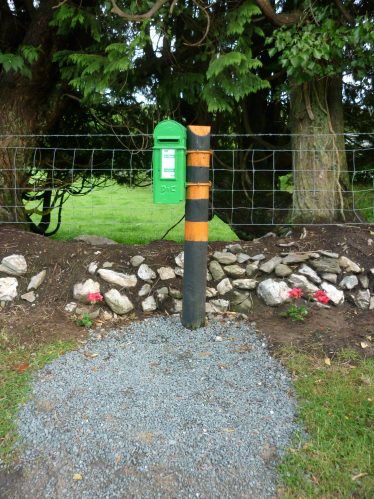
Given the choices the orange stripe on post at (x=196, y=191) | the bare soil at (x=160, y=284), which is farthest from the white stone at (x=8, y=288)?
the orange stripe on post at (x=196, y=191)

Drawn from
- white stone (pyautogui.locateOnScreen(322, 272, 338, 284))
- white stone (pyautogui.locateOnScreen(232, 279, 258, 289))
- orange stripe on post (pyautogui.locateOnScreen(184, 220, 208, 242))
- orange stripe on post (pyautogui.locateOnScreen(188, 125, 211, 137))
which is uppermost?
orange stripe on post (pyautogui.locateOnScreen(188, 125, 211, 137))

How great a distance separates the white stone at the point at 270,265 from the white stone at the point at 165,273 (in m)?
0.88

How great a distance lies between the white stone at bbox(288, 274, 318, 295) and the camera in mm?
4422

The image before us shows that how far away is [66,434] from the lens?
9.11ft

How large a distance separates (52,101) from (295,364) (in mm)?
4724

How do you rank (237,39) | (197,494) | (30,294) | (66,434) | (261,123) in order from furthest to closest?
(261,123) < (237,39) < (30,294) < (66,434) < (197,494)

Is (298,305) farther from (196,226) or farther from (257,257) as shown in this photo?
(196,226)

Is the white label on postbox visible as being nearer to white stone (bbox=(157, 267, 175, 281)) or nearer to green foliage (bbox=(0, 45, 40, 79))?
white stone (bbox=(157, 267, 175, 281))

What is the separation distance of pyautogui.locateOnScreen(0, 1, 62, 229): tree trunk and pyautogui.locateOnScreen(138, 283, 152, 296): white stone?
216 cm

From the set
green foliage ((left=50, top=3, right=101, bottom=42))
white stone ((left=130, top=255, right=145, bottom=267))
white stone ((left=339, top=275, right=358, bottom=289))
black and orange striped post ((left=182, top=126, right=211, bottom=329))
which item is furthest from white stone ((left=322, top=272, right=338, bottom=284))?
green foliage ((left=50, top=3, right=101, bottom=42))

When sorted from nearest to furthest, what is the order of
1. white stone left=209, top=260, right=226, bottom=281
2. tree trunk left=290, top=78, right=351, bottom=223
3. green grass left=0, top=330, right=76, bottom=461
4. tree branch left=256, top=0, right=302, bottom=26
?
green grass left=0, top=330, right=76, bottom=461 < white stone left=209, top=260, right=226, bottom=281 < tree branch left=256, top=0, right=302, bottom=26 < tree trunk left=290, top=78, right=351, bottom=223

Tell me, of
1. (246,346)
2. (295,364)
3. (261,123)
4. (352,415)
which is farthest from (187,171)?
(261,123)

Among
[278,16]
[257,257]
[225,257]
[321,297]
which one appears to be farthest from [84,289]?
[278,16]

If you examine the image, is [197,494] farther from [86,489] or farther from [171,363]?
[171,363]
